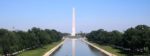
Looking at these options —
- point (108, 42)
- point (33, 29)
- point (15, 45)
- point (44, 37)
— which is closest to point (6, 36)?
point (15, 45)

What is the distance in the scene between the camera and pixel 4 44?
45625 mm

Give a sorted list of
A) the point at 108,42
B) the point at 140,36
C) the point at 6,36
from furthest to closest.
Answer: the point at 108,42 < the point at 140,36 < the point at 6,36

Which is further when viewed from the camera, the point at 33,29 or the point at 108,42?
the point at 108,42

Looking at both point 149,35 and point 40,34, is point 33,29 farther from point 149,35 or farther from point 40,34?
point 149,35

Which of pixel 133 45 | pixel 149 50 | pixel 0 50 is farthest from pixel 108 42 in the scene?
pixel 0 50

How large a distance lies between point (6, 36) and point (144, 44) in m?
19.5

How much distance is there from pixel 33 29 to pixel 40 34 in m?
7.77

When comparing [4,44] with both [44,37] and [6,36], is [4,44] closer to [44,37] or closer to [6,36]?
[6,36]

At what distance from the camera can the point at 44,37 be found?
8006 centimetres

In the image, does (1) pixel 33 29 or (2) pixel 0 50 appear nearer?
(2) pixel 0 50

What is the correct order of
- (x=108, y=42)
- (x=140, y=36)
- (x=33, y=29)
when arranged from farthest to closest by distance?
1. (x=108, y=42)
2. (x=33, y=29)
3. (x=140, y=36)

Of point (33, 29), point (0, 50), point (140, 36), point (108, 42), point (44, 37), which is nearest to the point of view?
point (0, 50)

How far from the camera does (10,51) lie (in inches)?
1826

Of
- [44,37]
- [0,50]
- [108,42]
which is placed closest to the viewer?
[0,50]
